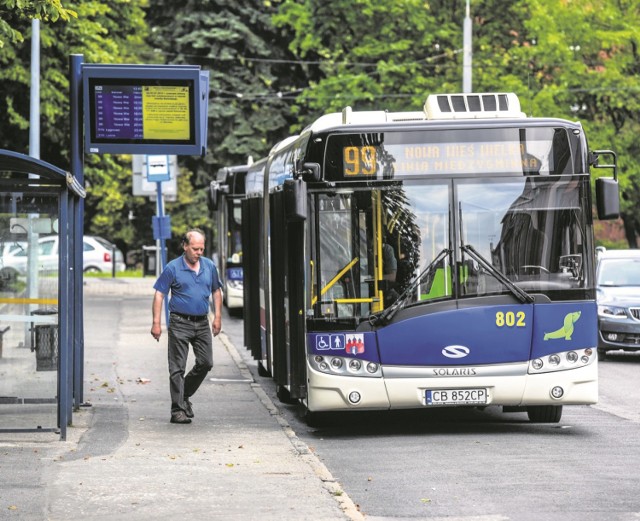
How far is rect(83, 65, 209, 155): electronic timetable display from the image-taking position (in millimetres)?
15250

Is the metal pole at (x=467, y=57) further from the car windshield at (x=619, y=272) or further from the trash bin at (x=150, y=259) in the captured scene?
the car windshield at (x=619, y=272)

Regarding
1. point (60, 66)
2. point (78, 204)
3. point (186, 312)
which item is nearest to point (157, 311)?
point (186, 312)

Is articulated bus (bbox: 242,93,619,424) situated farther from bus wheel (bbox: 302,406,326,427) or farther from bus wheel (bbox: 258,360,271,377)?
bus wheel (bbox: 258,360,271,377)

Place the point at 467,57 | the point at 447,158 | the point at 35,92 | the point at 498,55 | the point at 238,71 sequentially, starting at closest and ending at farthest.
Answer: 1. the point at 447,158
2. the point at 35,92
3. the point at 467,57
4. the point at 498,55
5. the point at 238,71

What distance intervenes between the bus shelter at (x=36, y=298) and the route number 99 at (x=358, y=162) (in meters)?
2.34

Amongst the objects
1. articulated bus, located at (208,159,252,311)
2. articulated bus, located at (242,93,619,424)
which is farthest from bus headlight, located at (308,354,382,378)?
articulated bus, located at (208,159,252,311)

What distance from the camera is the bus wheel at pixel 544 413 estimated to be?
14.2 metres

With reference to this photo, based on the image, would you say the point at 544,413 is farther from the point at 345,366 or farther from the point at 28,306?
the point at 28,306

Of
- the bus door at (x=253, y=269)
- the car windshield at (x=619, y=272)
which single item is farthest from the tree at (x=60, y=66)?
the car windshield at (x=619, y=272)

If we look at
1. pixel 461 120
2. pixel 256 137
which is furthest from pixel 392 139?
pixel 256 137

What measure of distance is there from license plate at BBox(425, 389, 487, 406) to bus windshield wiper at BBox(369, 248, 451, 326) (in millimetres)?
734

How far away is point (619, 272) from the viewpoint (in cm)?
2386

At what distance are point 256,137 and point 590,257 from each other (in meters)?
40.8

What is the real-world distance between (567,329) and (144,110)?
485 centimetres
